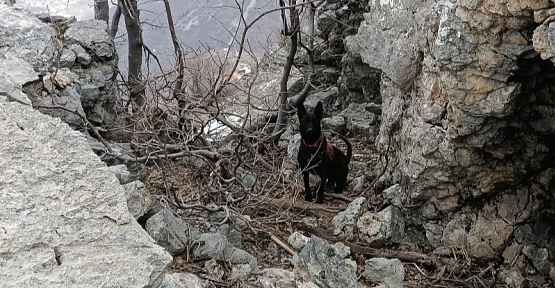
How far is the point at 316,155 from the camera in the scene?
22.8 feet

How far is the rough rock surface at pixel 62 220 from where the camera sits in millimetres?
2549

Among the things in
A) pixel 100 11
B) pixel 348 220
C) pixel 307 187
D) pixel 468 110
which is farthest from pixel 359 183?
pixel 100 11

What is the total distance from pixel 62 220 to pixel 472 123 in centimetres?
377

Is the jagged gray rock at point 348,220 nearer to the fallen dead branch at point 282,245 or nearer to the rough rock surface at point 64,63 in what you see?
the fallen dead branch at point 282,245

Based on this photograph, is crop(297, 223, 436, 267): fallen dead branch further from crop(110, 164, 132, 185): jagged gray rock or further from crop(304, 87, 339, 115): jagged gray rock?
crop(304, 87, 339, 115): jagged gray rock

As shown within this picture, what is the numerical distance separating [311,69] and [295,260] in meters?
5.59

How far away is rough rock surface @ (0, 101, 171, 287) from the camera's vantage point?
2.55m

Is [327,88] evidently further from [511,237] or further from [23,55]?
[23,55]

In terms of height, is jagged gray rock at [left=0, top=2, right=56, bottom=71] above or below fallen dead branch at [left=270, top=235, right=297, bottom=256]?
above

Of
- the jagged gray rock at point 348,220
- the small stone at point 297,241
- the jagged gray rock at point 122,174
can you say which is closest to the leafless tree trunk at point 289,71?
the jagged gray rock at point 348,220

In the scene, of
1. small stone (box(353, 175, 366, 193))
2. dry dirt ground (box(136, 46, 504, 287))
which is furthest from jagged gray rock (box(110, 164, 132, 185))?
small stone (box(353, 175, 366, 193))

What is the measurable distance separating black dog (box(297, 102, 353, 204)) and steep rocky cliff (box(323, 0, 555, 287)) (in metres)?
0.59

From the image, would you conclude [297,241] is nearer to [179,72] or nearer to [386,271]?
[386,271]

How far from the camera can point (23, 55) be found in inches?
234
